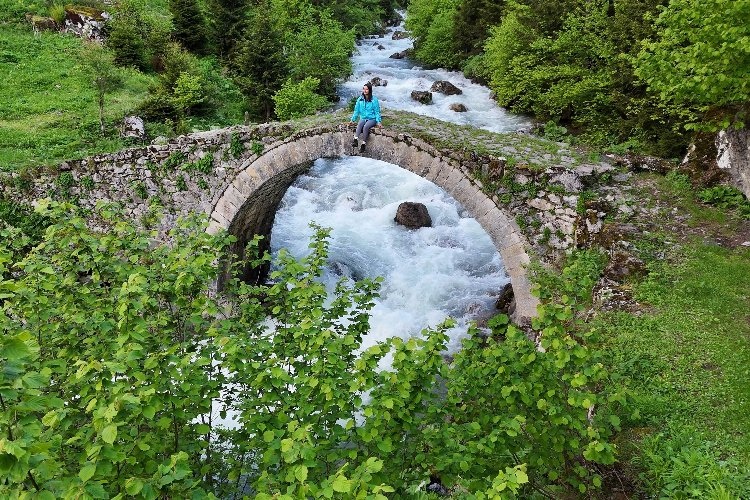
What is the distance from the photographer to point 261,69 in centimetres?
1633

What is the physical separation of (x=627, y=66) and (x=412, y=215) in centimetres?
658

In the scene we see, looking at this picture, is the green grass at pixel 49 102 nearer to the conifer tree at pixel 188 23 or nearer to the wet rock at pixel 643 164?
the conifer tree at pixel 188 23

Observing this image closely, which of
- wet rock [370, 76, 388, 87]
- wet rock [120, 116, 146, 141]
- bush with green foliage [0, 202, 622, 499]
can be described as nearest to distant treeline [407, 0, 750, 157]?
wet rock [370, 76, 388, 87]

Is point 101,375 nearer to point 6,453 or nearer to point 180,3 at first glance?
point 6,453

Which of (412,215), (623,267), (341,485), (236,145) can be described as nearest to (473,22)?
(412,215)

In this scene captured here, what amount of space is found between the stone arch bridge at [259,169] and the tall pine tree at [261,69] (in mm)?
Answer: 6581

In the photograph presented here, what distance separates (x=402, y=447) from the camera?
3.46 m

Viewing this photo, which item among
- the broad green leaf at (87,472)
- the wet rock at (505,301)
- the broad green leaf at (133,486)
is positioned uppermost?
the broad green leaf at (87,472)

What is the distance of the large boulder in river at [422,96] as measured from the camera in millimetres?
17344

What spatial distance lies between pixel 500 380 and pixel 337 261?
8.60 metres

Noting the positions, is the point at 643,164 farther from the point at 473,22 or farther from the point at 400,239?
the point at 473,22

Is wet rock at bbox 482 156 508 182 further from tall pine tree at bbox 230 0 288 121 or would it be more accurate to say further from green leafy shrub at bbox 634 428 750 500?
tall pine tree at bbox 230 0 288 121

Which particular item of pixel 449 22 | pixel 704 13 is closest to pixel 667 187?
pixel 704 13

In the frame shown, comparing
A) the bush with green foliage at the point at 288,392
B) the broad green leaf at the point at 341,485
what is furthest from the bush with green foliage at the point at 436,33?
the broad green leaf at the point at 341,485
